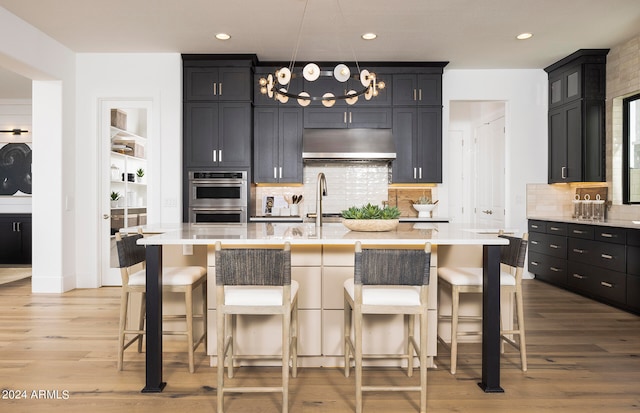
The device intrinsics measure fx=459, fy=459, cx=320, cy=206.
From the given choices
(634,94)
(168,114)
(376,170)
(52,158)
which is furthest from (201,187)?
(634,94)

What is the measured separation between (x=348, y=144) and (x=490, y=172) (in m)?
2.76

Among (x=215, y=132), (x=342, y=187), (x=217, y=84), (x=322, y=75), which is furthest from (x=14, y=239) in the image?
(x=322, y=75)

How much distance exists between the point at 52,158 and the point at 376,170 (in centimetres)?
399

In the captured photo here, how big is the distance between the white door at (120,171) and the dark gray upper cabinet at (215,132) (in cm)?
55

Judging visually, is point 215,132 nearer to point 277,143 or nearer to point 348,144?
point 277,143

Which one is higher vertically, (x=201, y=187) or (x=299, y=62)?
(x=299, y=62)

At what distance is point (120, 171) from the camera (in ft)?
18.9

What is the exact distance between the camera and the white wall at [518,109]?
20.5ft

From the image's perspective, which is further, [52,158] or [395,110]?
[395,110]

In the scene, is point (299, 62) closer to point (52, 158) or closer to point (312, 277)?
point (52, 158)

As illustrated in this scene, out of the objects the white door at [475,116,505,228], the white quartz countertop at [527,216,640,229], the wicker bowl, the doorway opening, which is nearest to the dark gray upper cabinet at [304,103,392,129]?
the doorway opening

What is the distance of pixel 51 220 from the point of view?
536 centimetres

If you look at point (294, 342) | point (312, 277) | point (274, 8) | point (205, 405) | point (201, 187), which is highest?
point (274, 8)

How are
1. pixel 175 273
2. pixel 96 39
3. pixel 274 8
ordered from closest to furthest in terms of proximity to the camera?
1. pixel 175 273
2. pixel 274 8
3. pixel 96 39
